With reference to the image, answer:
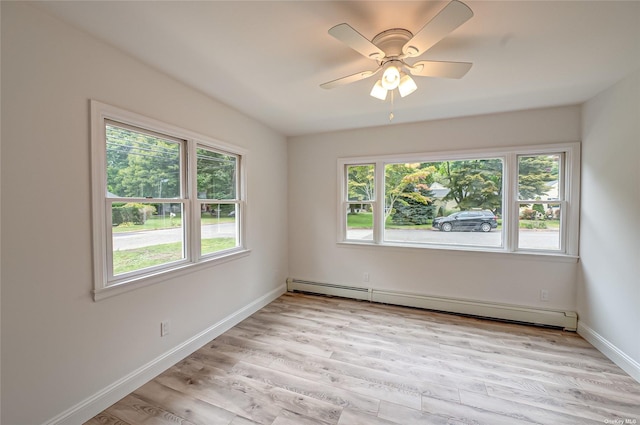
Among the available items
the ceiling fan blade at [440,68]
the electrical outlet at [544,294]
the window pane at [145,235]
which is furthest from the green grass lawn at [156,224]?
the electrical outlet at [544,294]

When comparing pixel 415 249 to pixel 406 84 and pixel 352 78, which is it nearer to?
pixel 406 84

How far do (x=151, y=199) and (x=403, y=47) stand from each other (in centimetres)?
222

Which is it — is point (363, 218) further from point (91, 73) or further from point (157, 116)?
point (91, 73)

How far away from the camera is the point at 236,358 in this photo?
2391 millimetres

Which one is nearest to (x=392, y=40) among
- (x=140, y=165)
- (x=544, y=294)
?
(x=140, y=165)

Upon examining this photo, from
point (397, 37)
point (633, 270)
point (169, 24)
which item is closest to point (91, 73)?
point (169, 24)

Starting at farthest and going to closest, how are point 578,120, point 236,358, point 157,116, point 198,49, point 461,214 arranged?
point 461,214
point 578,120
point 236,358
point 157,116
point 198,49

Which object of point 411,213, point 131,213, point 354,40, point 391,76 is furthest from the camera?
point 411,213

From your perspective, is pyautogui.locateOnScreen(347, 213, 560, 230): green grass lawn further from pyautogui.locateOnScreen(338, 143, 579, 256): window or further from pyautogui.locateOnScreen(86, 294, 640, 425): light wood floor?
pyautogui.locateOnScreen(86, 294, 640, 425): light wood floor

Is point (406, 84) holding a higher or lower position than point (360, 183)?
higher

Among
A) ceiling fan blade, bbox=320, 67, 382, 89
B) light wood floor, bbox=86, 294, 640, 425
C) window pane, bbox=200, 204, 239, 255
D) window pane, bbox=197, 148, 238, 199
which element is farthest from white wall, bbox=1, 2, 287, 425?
ceiling fan blade, bbox=320, 67, 382, 89

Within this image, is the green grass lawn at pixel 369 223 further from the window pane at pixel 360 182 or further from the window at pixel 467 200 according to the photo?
the window pane at pixel 360 182

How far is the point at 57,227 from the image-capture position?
156 cm

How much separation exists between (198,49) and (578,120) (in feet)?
12.8
